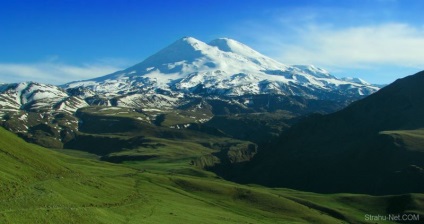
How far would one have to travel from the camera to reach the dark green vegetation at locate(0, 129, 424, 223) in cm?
6423

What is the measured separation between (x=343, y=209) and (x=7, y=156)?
382 feet

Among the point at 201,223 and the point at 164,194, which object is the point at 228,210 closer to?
the point at 164,194

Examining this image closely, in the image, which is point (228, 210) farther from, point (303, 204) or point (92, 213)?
point (92, 213)

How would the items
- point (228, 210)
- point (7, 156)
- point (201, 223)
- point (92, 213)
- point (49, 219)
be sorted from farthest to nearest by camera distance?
point (228, 210) → point (201, 223) → point (7, 156) → point (92, 213) → point (49, 219)

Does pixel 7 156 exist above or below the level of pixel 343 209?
above

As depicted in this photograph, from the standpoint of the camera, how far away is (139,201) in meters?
101

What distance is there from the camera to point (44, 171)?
296 ft

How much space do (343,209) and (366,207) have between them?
11.6m

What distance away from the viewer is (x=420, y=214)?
153 m

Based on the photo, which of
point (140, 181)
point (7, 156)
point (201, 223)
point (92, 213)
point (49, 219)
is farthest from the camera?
point (140, 181)

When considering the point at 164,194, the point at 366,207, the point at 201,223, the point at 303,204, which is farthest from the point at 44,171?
the point at 366,207

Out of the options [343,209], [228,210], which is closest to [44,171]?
[228,210]

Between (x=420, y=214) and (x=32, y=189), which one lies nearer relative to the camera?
(x=32, y=189)

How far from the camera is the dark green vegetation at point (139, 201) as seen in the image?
64231mm
